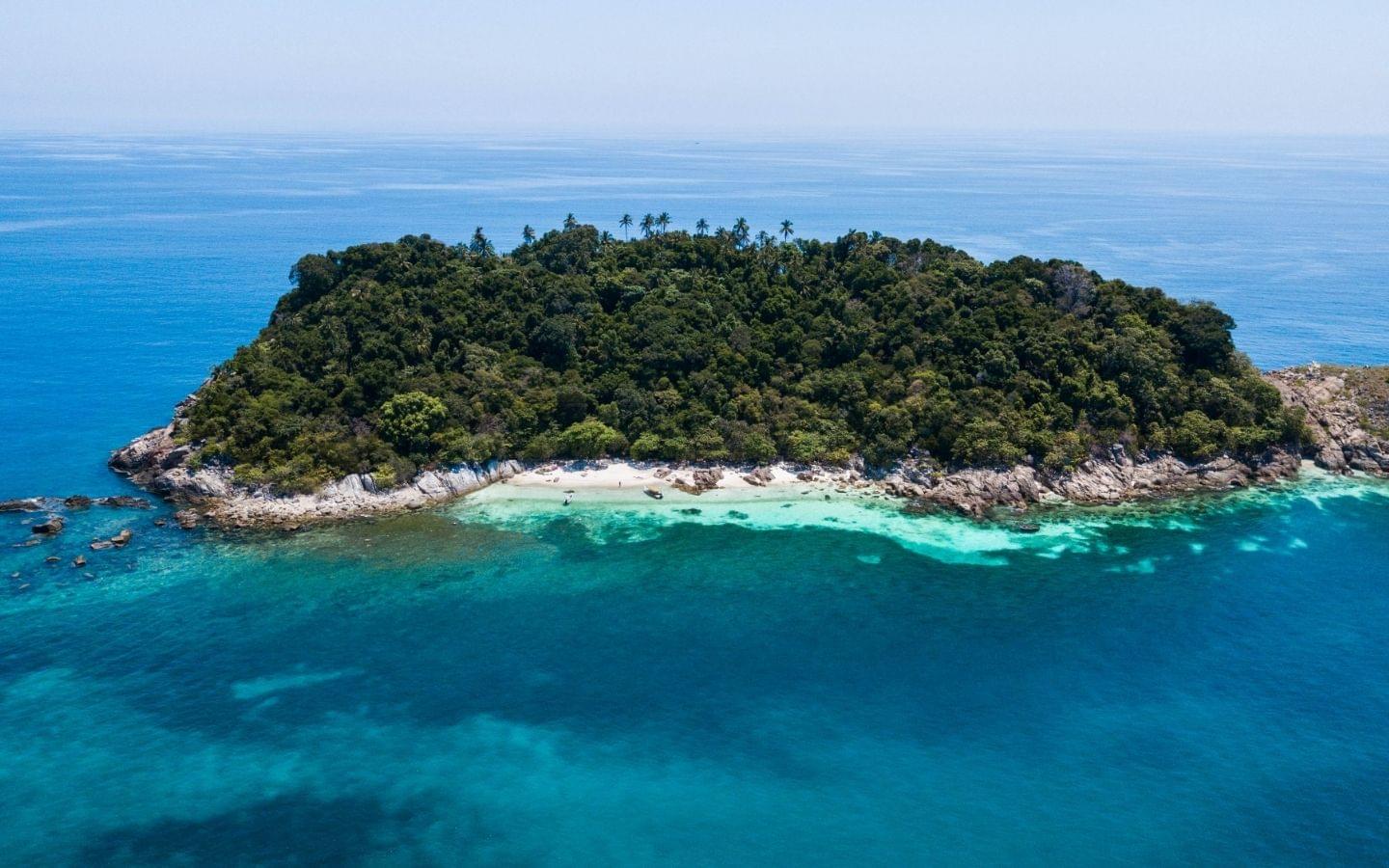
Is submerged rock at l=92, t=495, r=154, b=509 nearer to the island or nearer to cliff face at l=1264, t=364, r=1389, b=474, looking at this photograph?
the island

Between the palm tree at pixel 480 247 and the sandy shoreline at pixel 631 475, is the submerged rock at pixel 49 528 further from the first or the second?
the palm tree at pixel 480 247

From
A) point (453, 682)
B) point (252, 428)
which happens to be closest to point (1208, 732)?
point (453, 682)

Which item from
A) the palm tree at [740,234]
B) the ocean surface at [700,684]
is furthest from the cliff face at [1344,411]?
the palm tree at [740,234]

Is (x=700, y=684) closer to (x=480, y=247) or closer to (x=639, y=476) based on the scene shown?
(x=639, y=476)

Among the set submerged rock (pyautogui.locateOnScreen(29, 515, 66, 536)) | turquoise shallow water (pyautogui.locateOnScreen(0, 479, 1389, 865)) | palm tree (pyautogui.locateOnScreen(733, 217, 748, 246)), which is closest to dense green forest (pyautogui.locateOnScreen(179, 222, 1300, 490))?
palm tree (pyautogui.locateOnScreen(733, 217, 748, 246))

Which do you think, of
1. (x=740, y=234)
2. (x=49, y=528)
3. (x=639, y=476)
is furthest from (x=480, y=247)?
(x=49, y=528)
